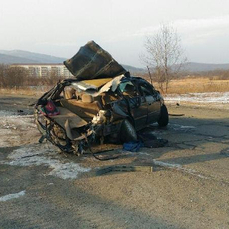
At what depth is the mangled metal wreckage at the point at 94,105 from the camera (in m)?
6.47

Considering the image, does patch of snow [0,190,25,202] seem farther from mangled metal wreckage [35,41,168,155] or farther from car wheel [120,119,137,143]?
car wheel [120,119,137,143]

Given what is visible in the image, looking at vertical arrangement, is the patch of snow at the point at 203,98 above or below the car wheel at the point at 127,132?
below

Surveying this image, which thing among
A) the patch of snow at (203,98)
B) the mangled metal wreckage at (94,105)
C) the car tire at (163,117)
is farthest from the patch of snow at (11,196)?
the patch of snow at (203,98)

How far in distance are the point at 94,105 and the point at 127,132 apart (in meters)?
1.10

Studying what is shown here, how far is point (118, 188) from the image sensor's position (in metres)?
4.74

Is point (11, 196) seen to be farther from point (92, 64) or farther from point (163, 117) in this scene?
point (163, 117)

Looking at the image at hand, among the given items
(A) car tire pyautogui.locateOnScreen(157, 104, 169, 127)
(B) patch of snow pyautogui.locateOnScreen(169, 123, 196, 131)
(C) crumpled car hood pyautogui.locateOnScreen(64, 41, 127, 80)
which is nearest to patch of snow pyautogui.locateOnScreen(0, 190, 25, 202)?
(C) crumpled car hood pyautogui.locateOnScreen(64, 41, 127, 80)

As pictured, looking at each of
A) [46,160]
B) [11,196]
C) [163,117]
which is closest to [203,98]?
[163,117]

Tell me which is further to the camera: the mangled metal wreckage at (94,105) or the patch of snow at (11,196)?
the mangled metal wreckage at (94,105)

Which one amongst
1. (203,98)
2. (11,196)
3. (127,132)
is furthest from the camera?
(203,98)

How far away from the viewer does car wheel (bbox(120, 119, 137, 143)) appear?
7.10m

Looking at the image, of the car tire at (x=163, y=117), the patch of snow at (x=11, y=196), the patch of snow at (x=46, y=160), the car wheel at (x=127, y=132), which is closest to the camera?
the patch of snow at (x=11, y=196)

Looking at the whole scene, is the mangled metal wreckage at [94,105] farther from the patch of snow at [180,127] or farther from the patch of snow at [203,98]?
the patch of snow at [203,98]

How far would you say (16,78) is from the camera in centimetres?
3950
